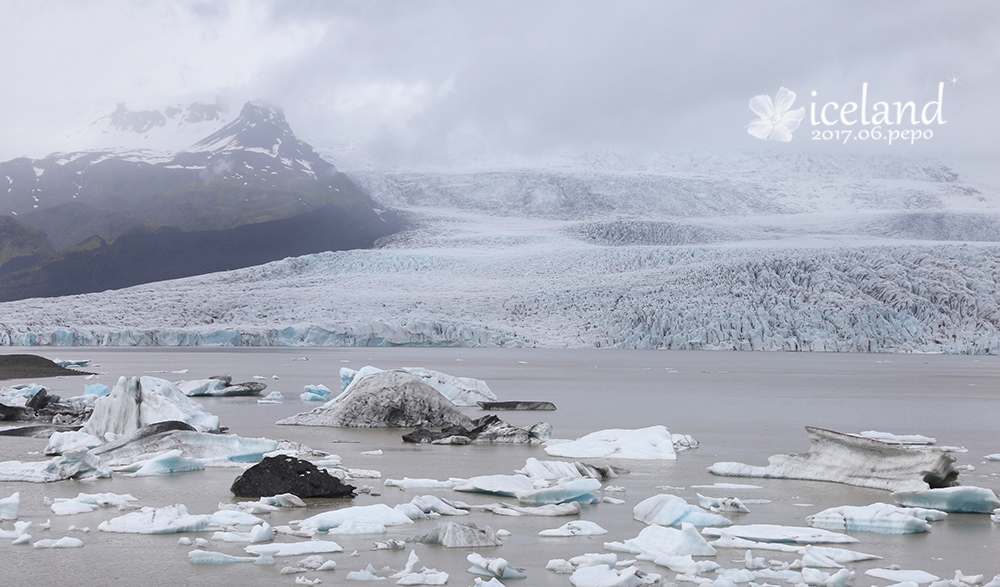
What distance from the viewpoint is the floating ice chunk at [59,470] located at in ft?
18.1

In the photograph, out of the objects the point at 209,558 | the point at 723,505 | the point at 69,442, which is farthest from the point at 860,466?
the point at 69,442

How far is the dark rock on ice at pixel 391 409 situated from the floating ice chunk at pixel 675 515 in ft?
15.4

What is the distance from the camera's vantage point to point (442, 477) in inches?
228

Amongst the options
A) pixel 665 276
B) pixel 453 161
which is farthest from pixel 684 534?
pixel 453 161

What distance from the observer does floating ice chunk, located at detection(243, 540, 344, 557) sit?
3703mm

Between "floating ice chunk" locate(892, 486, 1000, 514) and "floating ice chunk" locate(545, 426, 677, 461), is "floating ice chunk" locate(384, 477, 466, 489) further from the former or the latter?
"floating ice chunk" locate(892, 486, 1000, 514)

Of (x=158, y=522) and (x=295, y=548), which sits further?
(x=158, y=522)

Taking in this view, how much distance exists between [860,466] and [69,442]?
5515 millimetres

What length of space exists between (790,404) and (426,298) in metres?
29.8

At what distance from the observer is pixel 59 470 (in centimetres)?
558

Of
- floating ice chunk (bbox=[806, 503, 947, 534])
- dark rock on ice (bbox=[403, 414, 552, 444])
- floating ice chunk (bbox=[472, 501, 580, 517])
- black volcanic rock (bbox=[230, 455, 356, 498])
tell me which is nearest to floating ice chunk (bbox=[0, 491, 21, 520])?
black volcanic rock (bbox=[230, 455, 356, 498])

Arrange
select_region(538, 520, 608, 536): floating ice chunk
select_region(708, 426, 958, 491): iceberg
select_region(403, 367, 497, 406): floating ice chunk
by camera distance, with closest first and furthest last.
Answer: select_region(538, 520, 608, 536): floating ice chunk < select_region(708, 426, 958, 491): iceberg < select_region(403, 367, 497, 406): floating ice chunk

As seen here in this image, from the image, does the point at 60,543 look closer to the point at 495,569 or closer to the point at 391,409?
the point at 495,569

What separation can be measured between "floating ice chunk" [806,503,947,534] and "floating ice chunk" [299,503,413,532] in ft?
6.46
